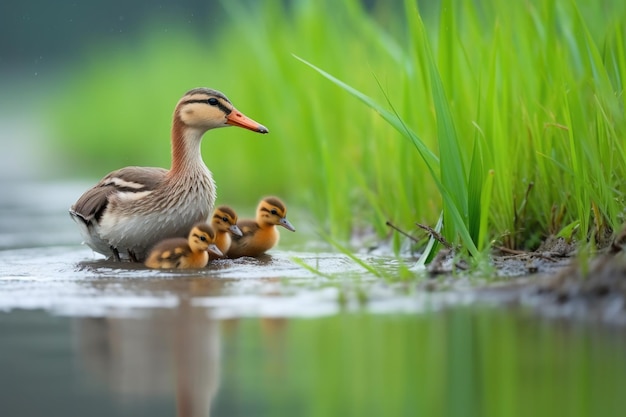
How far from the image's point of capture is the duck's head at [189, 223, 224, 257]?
642 cm

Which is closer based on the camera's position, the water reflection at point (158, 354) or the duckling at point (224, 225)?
the water reflection at point (158, 354)

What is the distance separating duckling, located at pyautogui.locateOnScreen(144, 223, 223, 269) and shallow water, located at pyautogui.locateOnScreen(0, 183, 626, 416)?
0.61m

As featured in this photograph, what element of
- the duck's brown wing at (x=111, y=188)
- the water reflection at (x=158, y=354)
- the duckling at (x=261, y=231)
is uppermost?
the duck's brown wing at (x=111, y=188)

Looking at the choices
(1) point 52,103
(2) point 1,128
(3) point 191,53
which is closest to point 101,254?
(3) point 191,53

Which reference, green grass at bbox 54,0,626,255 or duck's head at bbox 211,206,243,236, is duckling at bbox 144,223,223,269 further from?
green grass at bbox 54,0,626,255

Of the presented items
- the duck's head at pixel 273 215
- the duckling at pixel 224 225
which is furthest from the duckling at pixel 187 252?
the duck's head at pixel 273 215

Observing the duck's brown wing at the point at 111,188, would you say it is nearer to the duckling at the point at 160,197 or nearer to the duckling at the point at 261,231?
the duckling at the point at 160,197

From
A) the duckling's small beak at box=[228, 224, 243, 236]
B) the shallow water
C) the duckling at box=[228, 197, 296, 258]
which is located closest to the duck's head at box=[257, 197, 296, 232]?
the duckling at box=[228, 197, 296, 258]

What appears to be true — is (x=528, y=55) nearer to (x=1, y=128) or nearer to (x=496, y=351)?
(x=496, y=351)

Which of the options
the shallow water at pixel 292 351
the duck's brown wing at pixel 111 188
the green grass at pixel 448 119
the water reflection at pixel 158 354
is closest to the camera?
the shallow water at pixel 292 351

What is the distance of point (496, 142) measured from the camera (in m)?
5.64

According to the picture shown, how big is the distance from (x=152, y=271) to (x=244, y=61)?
19.4ft

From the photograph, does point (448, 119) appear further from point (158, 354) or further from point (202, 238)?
point (158, 354)

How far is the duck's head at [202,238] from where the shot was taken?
21.1 feet
